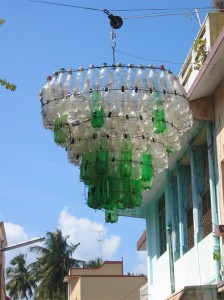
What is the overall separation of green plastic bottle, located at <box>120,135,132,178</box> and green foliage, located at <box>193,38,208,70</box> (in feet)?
13.7

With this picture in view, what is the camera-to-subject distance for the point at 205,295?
12945 mm

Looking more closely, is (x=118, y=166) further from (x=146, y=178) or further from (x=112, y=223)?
(x=112, y=223)

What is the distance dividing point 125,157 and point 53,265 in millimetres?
48939

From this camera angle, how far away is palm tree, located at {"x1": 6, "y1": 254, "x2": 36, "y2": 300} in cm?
7050

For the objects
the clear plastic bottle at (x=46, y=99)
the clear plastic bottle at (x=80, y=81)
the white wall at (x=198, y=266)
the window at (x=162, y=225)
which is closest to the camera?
the clear plastic bottle at (x=80, y=81)

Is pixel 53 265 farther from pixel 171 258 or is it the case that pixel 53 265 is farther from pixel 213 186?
pixel 213 186

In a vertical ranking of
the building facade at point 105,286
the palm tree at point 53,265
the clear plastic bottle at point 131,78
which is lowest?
the clear plastic bottle at point 131,78

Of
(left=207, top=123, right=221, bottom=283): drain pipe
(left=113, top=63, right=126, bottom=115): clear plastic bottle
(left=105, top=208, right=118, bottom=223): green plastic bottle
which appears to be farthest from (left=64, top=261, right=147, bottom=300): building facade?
(left=113, top=63, right=126, bottom=115): clear plastic bottle

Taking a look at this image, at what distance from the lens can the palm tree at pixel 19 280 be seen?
231 ft

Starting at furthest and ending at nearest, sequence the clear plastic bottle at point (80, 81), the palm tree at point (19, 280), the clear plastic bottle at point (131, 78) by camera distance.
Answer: the palm tree at point (19, 280) → the clear plastic bottle at point (80, 81) → the clear plastic bottle at point (131, 78)

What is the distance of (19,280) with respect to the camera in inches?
2820

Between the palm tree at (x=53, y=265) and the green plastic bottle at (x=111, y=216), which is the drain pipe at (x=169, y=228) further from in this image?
the palm tree at (x=53, y=265)

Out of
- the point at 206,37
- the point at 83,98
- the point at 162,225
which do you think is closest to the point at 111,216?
the point at 83,98

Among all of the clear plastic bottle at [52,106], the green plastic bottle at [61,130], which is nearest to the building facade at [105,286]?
the green plastic bottle at [61,130]
